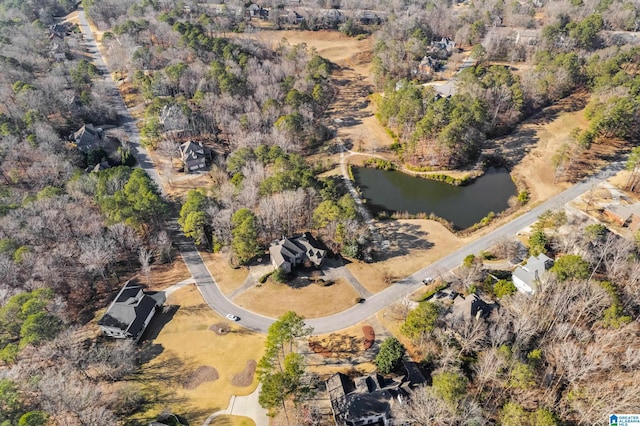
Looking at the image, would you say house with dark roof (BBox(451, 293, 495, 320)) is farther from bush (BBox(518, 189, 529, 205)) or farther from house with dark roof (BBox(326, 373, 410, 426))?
bush (BBox(518, 189, 529, 205))

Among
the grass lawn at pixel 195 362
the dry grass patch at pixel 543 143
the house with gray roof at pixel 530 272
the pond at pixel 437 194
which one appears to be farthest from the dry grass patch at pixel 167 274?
the dry grass patch at pixel 543 143

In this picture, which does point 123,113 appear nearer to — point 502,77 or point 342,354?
point 342,354

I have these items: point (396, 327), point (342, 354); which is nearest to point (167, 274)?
point (342, 354)

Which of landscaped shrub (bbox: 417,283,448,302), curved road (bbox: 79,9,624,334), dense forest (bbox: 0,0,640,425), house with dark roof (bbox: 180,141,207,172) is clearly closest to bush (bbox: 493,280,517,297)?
dense forest (bbox: 0,0,640,425)

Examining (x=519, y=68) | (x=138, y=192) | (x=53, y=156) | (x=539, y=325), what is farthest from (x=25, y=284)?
(x=519, y=68)

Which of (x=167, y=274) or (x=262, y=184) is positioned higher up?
(x=262, y=184)

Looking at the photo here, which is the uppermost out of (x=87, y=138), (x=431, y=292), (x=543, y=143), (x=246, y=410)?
(x=87, y=138)
